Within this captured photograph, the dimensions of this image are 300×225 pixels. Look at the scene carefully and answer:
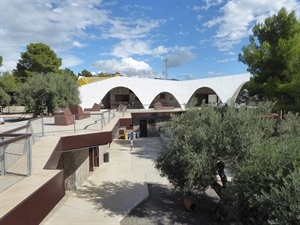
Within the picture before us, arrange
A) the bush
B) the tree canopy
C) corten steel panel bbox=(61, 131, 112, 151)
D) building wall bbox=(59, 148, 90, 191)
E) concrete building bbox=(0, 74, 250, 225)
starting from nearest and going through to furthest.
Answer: concrete building bbox=(0, 74, 250, 225)
the bush
the tree canopy
corten steel panel bbox=(61, 131, 112, 151)
building wall bbox=(59, 148, 90, 191)

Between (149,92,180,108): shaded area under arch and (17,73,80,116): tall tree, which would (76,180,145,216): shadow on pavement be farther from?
(149,92,180,108): shaded area under arch

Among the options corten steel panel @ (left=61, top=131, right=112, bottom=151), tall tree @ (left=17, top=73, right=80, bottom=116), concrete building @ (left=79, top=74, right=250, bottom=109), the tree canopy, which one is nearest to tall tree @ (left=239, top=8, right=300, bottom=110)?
the tree canopy

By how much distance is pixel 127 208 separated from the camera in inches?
427

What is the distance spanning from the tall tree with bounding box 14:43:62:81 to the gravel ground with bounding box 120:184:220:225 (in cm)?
3435

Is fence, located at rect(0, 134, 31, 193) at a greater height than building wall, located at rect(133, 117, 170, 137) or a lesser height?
greater

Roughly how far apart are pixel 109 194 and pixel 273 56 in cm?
1419

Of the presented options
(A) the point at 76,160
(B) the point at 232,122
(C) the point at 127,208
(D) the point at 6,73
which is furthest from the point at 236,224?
Answer: (D) the point at 6,73

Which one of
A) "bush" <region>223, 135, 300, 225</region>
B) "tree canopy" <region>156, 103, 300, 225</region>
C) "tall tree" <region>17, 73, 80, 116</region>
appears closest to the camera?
"bush" <region>223, 135, 300, 225</region>

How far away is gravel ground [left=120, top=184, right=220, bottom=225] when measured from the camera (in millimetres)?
10008

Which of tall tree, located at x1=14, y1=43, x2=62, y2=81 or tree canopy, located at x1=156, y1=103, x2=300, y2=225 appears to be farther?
tall tree, located at x1=14, y1=43, x2=62, y2=81

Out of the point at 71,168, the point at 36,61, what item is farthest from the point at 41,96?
the point at 36,61

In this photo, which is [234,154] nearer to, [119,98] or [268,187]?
[268,187]

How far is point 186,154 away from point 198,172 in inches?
28.1

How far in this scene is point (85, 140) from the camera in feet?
34.7
